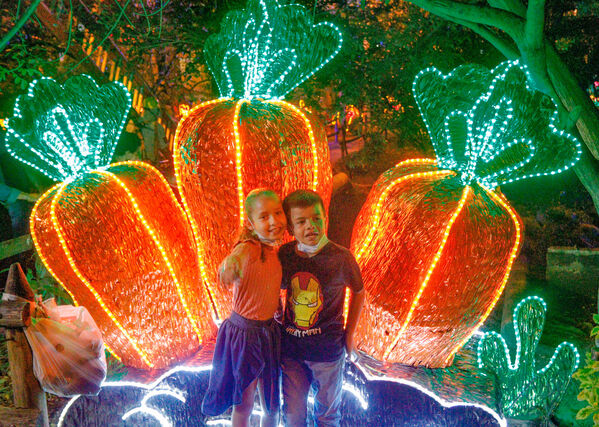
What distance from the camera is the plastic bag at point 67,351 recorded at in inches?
103

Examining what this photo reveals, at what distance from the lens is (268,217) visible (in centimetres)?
223

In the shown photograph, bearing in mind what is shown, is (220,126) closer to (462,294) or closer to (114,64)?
(462,294)

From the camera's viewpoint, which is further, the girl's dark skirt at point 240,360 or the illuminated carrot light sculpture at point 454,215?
the illuminated carrot light sculpture at point 454,215

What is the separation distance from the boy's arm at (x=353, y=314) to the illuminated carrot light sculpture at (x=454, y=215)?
381mm

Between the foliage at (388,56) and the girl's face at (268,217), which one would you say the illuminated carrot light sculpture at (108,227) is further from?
the foliage at (388,56)

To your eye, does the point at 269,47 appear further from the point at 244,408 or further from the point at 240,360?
the point at 244,408

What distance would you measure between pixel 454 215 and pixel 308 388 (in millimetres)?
1109

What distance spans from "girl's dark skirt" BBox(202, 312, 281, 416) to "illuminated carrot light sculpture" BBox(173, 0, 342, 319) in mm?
575

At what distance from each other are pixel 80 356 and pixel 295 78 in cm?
192

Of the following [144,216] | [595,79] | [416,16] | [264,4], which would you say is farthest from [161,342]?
[595,79]

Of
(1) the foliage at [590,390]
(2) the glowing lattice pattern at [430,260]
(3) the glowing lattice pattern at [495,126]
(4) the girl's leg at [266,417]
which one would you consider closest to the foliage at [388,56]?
(3) the glowing lattice pattern at [495,126]

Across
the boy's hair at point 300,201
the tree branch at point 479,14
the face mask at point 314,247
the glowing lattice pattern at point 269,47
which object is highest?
the tree branch at point 479,14

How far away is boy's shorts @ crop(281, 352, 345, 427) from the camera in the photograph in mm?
2393

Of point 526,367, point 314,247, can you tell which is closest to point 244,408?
point 314,247
